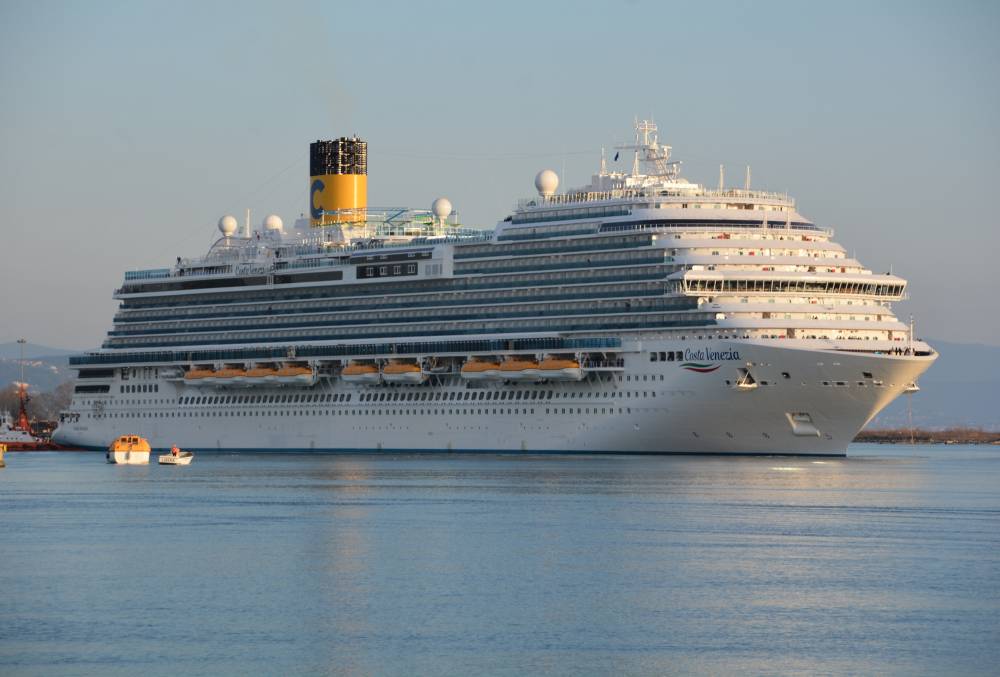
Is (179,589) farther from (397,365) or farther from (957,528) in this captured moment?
(397,365)

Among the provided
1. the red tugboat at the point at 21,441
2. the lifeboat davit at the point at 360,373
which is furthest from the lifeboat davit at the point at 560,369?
the red tugboat at the point at 21,441

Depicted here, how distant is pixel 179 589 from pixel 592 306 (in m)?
55.2

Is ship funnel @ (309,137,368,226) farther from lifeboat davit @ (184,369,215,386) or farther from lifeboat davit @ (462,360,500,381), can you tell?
lifeboat davit @ (462,360,500,381)

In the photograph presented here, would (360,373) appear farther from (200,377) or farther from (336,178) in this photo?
(336,178)

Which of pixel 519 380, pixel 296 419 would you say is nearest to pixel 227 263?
pixel 296 419

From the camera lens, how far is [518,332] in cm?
9875

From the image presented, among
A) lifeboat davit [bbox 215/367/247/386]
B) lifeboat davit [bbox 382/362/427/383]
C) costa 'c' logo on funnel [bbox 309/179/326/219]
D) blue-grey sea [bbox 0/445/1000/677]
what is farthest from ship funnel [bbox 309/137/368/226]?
blue-grey sea [bbox 0/445/1000/677]

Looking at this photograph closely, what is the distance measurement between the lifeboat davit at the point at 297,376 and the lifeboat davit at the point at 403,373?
20.0 feet

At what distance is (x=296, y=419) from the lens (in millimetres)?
110375

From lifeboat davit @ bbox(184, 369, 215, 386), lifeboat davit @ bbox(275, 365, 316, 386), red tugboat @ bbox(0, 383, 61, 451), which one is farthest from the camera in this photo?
red tugboat @ bbox(0, 383, 61, 451)

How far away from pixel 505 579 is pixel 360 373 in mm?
62662

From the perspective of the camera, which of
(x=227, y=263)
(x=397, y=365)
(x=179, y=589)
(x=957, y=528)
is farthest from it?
(x=227, y=263)

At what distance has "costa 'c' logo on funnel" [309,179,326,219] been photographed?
12256 cm

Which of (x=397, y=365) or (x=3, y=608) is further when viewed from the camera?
(x=397, y=365)
